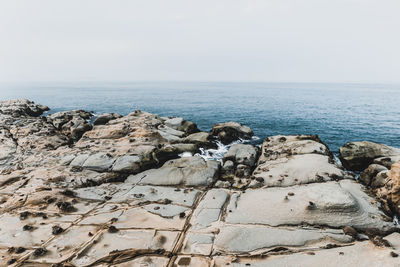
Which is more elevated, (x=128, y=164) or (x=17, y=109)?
(x=17, y=109)

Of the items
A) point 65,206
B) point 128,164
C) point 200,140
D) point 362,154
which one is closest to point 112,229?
point 65,206

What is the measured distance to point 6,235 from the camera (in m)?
10.9

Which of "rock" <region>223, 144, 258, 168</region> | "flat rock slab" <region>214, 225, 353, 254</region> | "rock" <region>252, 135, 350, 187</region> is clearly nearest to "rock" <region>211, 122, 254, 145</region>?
"rock" <region>252, 135, 350, 187</region>

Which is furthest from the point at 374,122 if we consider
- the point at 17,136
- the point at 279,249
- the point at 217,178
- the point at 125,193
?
the point at 17,136

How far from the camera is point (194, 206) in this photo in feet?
45.2

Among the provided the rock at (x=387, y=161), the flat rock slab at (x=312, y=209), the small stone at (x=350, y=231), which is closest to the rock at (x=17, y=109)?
the flat rock slab at (x=312, y=209)

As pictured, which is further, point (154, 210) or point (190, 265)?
point (154, 210)

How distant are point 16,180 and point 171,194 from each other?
12.2 m

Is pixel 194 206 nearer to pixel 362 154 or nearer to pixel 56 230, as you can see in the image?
pixel 56 230

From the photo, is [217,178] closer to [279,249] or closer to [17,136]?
[279,249]

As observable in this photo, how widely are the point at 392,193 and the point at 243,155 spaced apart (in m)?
11.3

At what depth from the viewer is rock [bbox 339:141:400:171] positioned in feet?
66.8

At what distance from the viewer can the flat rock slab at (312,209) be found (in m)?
11.5

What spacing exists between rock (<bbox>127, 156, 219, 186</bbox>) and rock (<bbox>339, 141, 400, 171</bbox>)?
13449 mm
